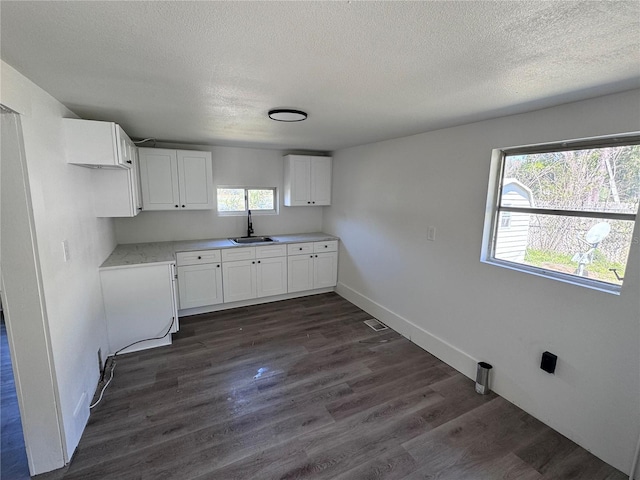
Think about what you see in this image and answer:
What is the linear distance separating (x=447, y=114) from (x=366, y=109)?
653 millimetres

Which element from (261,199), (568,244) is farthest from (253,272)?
(568,244)

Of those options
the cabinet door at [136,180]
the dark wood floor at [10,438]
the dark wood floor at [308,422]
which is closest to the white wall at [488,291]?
the dark wood floor at [308,422]

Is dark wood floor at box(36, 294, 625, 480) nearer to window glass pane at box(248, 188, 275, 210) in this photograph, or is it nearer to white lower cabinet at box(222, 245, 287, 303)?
white lower cabinet at box(222, 245, 287, 303)

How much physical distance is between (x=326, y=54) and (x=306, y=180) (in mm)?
3240

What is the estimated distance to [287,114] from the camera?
2221 millimetres

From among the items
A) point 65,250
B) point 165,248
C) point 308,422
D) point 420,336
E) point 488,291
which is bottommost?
point 308,422

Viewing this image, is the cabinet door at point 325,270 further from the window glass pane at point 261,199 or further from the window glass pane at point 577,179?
the window glass pane at point 577,179

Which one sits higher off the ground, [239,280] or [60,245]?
[60,245]

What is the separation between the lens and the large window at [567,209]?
1.79m

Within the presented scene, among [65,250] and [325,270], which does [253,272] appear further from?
[65,250]

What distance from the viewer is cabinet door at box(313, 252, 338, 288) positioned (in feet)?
14.8

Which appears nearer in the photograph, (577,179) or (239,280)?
(577,179)

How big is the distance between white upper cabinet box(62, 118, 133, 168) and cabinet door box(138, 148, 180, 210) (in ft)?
4.34

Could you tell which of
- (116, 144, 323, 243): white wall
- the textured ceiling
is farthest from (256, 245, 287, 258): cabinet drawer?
the textured ceiling
